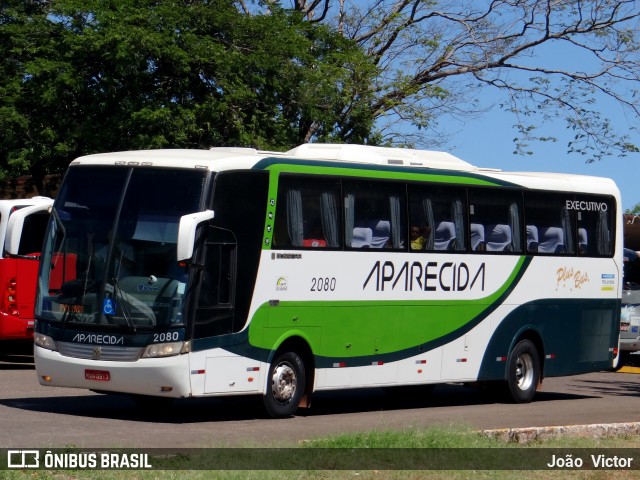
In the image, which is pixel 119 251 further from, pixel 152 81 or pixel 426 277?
pixel 152 81

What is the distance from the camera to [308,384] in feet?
50.1

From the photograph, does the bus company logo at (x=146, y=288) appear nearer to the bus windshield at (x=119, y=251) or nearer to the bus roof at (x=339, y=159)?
the bus windshield at (x=119, y=251)

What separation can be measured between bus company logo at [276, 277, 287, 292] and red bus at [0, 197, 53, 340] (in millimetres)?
→ 6567

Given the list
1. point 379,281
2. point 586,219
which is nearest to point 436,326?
point 379,281

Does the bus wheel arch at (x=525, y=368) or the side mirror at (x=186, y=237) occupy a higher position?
the side mirror at (x=186, y=237)

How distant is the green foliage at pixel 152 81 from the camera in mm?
27078

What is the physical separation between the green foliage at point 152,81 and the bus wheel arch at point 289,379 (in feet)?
40.3

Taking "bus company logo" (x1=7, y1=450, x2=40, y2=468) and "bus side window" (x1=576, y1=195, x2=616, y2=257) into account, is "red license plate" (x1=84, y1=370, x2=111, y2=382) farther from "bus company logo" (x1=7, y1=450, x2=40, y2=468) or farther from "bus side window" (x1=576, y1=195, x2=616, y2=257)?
"bus side window" (x1=576, y1=195, x2=616, y2=257)

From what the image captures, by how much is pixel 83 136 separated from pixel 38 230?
7.44 metres

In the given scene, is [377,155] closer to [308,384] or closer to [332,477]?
[308,384]

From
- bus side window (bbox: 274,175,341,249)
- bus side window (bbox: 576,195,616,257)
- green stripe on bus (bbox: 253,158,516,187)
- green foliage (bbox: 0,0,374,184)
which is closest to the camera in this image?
bus side window (bbox: 274,175,341,249)

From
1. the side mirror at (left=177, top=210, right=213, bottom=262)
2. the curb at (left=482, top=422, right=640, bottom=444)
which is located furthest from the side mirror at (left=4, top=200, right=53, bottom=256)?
the curb at (left=482, top=422, right=640, bottom=444)

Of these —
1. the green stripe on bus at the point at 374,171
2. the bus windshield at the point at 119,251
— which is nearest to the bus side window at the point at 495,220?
the green stripe on bus at the point at 374,171

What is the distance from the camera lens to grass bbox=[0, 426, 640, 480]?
9.34 metres
